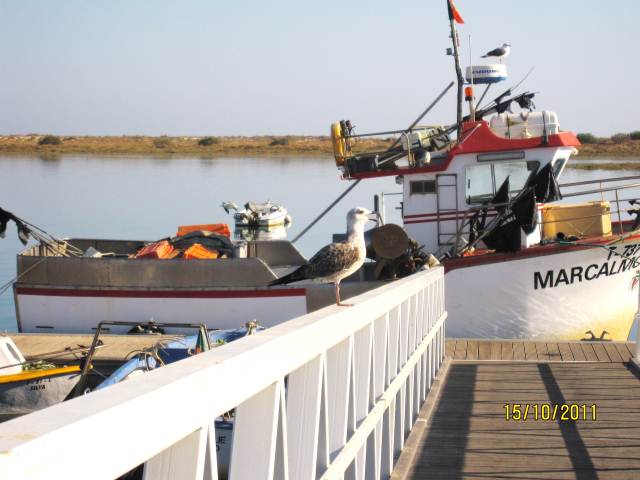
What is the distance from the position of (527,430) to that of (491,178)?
28.6 feet

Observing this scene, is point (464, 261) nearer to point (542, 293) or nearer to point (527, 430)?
point (542, 293)

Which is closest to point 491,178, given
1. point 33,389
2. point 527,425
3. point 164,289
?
point 164,289

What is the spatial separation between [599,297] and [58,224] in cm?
2904

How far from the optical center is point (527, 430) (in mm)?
6820

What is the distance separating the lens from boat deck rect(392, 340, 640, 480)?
586 centimetres

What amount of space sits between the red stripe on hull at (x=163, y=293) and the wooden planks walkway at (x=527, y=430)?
236 inches

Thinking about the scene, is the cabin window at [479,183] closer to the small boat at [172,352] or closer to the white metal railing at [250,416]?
the small boat at [172,352]

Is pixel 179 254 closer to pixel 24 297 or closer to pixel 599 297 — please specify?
pixel 24 297

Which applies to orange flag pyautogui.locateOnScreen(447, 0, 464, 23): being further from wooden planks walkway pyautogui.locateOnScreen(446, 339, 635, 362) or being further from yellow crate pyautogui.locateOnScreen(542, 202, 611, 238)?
wooden planks walkway pyautogui.locateOnScreen(446, 339, 635, 362)

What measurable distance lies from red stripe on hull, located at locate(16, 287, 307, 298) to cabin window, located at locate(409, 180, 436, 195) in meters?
2.34

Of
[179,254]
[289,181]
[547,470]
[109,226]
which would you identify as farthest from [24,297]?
[289,181]

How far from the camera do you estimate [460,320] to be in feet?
48.7

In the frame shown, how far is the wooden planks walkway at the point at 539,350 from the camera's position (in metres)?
10.4
